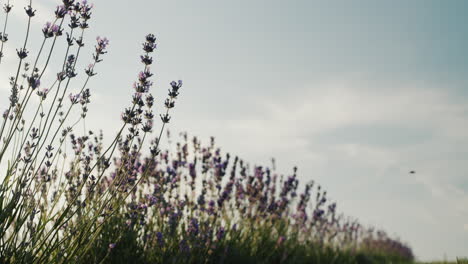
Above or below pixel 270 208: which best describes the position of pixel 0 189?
below

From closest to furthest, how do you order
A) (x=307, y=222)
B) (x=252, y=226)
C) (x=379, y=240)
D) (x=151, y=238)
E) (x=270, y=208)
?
1. (x=151, y=238)
2. (x=252, y=226)
3. (x=270, y=208)
4. (x=307, y=222)
5. (x=379, y=240)

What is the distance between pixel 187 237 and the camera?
4062 millimetres

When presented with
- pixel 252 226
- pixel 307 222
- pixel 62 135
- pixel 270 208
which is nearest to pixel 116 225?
pixel 62 135

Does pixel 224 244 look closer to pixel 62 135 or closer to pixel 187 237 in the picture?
pixel 187 237

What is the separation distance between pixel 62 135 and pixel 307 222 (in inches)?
176

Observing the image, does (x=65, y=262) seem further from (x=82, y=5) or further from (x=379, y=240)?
(x=379, y=240)

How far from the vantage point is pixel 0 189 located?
266cm

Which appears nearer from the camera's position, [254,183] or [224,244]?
[224,244]

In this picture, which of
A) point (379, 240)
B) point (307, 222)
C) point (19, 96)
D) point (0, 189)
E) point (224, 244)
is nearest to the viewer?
point (0, 189)

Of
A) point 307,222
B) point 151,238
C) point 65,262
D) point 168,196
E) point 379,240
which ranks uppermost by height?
point 379,240

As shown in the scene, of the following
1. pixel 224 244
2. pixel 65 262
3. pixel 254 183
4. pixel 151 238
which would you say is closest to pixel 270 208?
pixel 254 183

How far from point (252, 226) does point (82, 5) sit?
3.25 m

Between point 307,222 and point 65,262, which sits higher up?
point 307,222

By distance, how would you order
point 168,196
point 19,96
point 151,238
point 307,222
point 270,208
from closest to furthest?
point 19,96 → point 151,238 → point 168,196 → point 270,208 → point 307,222
